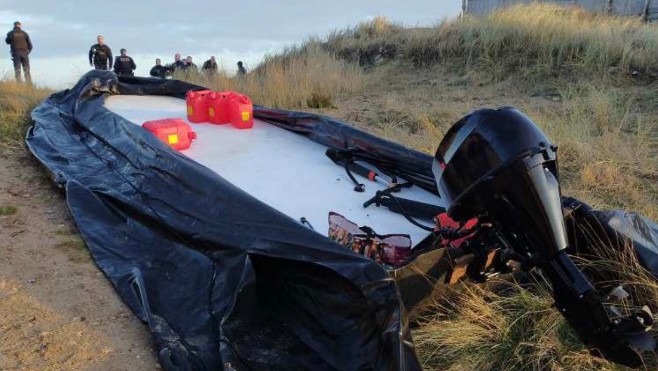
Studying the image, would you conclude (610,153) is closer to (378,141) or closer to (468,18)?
(378,141)

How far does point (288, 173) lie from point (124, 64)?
1064cm

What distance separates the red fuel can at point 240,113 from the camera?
443cm

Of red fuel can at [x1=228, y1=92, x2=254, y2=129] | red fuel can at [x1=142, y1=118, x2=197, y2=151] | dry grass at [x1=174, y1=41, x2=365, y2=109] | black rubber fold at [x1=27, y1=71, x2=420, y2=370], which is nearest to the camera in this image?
black rubber fold at [x1=27, y1=71, x2=420, y2=370]

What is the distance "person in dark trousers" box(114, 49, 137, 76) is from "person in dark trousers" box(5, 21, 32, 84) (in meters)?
1.90

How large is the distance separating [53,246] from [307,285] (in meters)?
1.79

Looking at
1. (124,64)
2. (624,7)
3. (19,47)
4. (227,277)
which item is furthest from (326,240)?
(624,7)

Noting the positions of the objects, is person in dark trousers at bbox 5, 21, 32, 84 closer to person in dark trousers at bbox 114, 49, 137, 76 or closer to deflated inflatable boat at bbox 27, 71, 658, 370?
person in dark trousers at bbox 114, 49, 137, 76

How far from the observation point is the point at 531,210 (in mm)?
1652

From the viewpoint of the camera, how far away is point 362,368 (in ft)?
5.78

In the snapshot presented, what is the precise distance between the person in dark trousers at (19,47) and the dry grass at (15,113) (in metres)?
3.62

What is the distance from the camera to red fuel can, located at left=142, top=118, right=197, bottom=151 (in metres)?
3.62

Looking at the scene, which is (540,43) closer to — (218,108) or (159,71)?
(218,108)

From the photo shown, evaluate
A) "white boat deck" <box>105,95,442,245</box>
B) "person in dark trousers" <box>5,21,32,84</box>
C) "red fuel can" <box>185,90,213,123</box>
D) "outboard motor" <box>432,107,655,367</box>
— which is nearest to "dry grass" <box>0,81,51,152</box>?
"white boat deck" <box>105,95,442,245</box>

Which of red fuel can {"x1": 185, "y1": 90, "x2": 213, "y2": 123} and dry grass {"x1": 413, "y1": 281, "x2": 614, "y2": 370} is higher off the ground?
red fuel can {"x1": 185, "y1": 90, "x2": 213, "y2": 123}
